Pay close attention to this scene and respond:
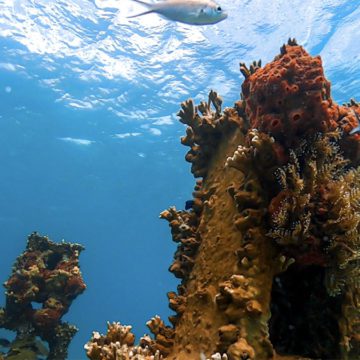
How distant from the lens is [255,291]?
353 centimetres

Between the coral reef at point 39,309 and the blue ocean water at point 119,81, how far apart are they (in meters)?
14.2

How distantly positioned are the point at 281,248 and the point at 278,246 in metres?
0.04

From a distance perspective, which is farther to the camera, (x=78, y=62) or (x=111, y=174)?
(x=111, y=174)

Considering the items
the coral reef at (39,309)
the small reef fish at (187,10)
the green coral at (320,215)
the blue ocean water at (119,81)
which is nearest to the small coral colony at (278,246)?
the green coral at (320,215)

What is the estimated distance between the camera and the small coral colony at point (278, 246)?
3621mm

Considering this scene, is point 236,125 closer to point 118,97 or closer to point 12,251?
point 118,97

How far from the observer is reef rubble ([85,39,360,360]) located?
362cm

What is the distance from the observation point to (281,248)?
12.8 feet

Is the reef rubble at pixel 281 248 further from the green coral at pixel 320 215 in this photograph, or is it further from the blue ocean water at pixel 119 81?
the blue ocean water at pixel 119 81

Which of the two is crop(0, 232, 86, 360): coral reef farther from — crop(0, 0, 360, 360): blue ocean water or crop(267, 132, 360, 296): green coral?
crop(0, 0, 360, 360): blue ocean water

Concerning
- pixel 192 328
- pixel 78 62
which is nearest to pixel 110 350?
pixel 192 328

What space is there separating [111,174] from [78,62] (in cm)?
2315

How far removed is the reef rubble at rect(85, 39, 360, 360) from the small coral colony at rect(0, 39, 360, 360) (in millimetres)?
11

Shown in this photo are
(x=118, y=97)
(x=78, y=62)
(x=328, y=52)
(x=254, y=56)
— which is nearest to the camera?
(x=328, y=52)
